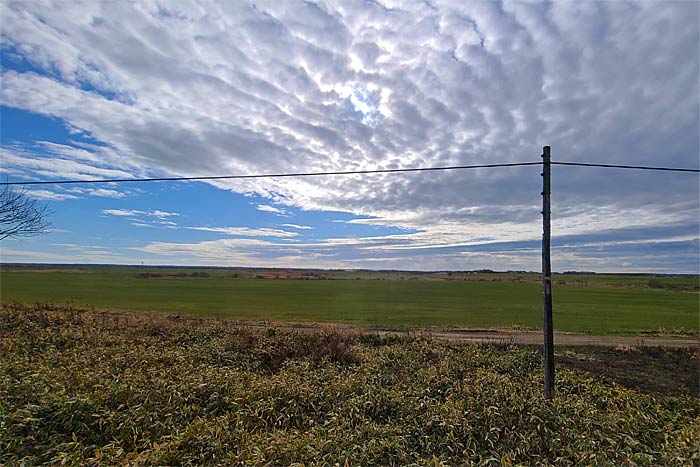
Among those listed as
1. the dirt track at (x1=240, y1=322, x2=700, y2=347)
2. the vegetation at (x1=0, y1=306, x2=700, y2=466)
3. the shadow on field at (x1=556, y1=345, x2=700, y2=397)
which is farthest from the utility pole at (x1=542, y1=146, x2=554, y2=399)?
the dirt track at (x1=240, y1=322, x2=700, y2=347)

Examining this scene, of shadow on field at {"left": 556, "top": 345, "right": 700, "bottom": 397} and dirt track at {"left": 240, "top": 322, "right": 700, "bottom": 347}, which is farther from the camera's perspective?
dirt track at {"left": 240, "top": 322, "right": 700, "bottom": 347}

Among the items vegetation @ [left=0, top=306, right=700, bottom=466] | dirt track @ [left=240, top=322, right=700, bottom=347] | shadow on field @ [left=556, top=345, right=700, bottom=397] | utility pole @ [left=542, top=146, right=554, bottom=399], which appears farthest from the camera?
dirt track @ [left=240, top=322, right=700, bottom=347]

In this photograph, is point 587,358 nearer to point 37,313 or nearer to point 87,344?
point 87,344

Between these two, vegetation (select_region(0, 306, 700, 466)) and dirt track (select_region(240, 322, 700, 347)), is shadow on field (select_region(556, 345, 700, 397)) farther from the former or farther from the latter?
dirt track (select_region(240, 322, 700, 347))

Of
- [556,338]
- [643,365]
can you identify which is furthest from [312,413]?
[556,338]

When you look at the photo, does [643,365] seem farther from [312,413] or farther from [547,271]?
[312,413]

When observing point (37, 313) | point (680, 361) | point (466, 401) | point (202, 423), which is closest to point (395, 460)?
point (466, 401)

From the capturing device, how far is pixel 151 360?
10.9m

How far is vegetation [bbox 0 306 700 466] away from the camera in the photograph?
600 centimetres

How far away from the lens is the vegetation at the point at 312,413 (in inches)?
236

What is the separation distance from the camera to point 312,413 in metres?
8.00

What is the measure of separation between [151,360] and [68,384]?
8.49ft

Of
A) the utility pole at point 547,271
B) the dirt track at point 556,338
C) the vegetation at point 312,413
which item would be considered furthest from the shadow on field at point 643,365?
the utility pole at point 547,271

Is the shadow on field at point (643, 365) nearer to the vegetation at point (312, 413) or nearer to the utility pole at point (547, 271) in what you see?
the vegetation at point (312, 413)
